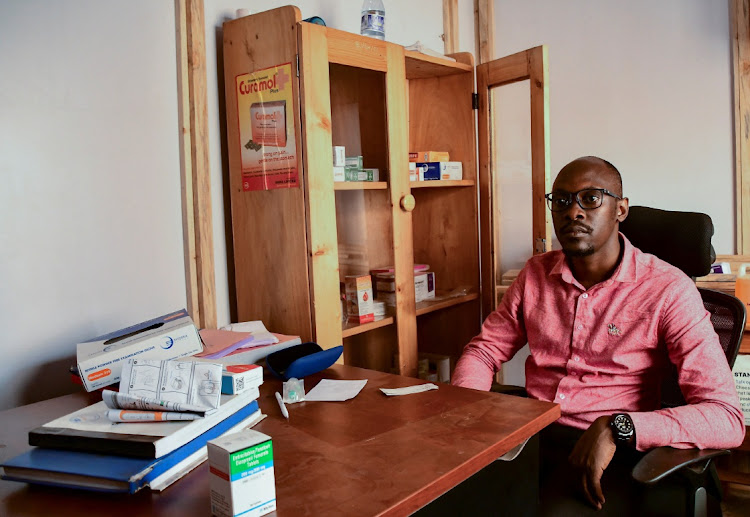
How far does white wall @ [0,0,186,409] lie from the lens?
1678 millimetres

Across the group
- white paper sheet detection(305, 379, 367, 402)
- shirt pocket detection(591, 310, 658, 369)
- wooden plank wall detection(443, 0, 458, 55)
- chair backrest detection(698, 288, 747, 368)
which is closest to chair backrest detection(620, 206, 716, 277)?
chair backrest detection(698, 288, 747, 368)

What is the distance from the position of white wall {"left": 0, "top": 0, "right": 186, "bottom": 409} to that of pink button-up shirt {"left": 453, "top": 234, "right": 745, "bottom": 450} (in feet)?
3.43

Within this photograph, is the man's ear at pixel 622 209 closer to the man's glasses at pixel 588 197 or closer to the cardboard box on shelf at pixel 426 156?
the man's glasses at pixel 588 197

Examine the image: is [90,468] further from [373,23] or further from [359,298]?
[373,23]

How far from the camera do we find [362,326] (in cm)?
232

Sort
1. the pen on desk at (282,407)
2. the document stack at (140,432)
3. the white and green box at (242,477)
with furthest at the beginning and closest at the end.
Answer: the pen on desk at (282,407)
the document stack at (140,432)
the white and green box at (242,477)

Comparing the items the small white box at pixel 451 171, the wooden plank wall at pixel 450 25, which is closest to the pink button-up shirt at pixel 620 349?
the small white box at pixel 451 171

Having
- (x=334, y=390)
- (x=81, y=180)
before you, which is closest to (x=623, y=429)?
(x=334, y=390)

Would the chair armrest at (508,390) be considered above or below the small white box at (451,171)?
below

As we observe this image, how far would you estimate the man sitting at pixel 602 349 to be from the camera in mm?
1603

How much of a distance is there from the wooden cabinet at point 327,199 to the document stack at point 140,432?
2.90ft

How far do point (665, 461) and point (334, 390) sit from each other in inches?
29.5

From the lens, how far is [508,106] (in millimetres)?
2795

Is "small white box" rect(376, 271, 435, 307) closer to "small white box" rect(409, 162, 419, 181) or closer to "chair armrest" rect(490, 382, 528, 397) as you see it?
"small white box" rect(409, 162, 419, 181)
